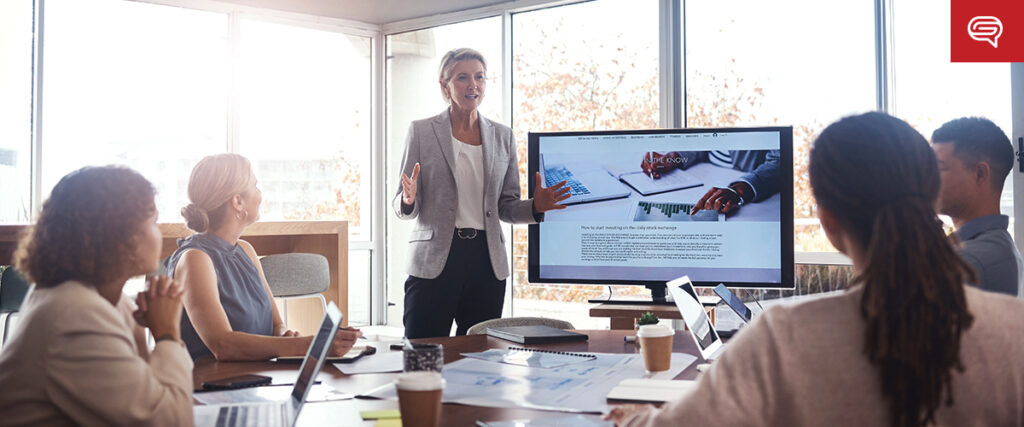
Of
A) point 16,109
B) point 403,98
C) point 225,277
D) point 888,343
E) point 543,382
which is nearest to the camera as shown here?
point 888,343

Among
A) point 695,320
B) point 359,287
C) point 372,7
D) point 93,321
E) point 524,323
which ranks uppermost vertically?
point 372,7

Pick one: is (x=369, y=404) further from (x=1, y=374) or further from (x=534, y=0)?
(x=534, y=0)

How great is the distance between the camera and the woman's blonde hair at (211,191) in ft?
7.30

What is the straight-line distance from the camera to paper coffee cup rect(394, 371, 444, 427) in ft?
4.00

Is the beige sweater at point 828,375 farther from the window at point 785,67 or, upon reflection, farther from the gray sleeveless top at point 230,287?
the window at point 785,67

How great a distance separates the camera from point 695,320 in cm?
204

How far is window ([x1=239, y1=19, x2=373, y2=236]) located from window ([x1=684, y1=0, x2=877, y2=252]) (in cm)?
253

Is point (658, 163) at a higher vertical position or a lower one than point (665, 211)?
higher

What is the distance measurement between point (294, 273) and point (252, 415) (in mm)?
2898

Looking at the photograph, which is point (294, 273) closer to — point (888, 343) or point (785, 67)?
point (785, 67)

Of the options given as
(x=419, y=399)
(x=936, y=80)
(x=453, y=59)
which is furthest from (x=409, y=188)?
(x=936, y=80)

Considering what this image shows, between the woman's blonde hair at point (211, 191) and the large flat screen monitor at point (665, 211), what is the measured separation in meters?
1.75

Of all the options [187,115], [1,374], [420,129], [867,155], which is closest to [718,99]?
[420,129]

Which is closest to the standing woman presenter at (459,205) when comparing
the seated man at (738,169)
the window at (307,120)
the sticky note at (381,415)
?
the seated man at (738,169)
